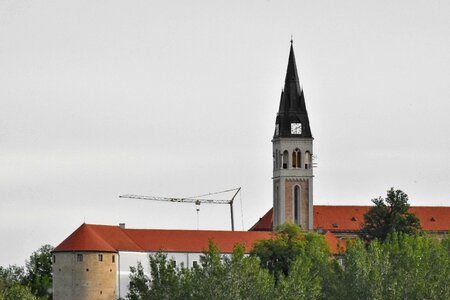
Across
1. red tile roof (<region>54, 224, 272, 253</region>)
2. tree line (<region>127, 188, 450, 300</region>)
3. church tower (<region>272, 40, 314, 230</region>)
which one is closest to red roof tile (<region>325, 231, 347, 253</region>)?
red tile roof (<region>54, 224, 272, 253</region>)

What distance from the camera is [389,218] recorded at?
165 metres

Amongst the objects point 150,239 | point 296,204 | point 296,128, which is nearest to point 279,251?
point 150,239

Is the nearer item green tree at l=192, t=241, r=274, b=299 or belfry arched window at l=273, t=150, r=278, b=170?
green tree at l=192, t=241, r=274, b=299

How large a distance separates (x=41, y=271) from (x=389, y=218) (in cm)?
3006

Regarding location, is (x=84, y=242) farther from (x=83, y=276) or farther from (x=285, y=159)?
(x=285, y=159)

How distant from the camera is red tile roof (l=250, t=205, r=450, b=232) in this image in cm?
18700

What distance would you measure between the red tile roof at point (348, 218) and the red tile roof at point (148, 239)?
15252 millimetres

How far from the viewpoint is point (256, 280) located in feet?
366

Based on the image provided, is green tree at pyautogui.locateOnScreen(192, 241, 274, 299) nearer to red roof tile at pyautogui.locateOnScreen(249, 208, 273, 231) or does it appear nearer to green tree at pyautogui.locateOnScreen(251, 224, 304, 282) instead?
green tree at pyautogui.locateOnScreen(251, 224, 304, 282)

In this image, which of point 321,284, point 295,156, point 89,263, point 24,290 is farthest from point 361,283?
point 295,156

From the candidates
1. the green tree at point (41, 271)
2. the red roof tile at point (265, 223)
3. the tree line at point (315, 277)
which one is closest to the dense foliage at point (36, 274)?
the green tree at point (41, 271)

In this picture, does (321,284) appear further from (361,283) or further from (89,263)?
(89,263)

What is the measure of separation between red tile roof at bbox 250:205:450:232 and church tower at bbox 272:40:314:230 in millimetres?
3029

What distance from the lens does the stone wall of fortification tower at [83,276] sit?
6211 inches
